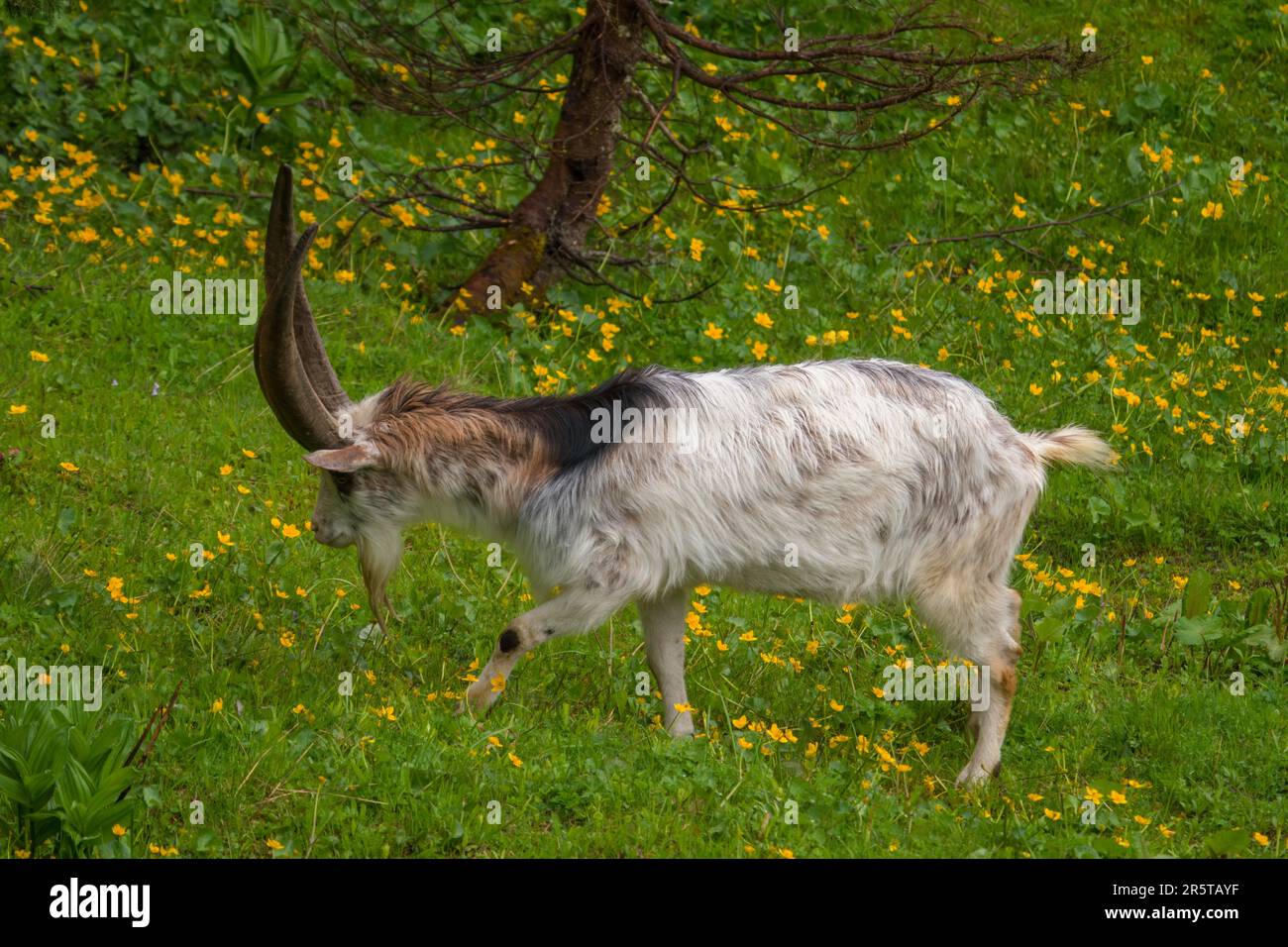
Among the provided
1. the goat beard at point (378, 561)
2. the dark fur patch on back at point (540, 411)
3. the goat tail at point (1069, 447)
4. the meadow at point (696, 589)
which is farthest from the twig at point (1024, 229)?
the goat beard at point (378, 561)

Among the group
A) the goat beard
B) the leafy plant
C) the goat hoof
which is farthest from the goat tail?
the leafy plant

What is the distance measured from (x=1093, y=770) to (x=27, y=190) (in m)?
6.58

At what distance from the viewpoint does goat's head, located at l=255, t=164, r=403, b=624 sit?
5.38 metres

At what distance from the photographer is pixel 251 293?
8508mm

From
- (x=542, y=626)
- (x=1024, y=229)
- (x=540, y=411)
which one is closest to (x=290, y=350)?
(x=540, y=411)

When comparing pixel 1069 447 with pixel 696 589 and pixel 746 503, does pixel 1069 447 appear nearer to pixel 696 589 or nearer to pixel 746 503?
pixel 746 503

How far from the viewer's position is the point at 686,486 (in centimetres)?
557

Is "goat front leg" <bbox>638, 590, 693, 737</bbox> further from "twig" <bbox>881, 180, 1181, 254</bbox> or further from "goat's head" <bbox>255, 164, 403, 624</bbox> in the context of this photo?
"twig" <bbox>881, 180, 1181, 254</bbox>

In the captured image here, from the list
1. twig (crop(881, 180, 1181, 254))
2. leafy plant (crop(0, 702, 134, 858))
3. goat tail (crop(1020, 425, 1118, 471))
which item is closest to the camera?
leafy plant (crop(0, 702, 134, 858))

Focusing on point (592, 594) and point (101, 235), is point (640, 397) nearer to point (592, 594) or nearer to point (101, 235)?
point (592, 594)

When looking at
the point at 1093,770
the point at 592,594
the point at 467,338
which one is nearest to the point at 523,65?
the point at 467,338

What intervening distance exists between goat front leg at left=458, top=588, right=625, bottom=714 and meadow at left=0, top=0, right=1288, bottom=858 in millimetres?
121

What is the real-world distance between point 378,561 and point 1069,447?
265 cm

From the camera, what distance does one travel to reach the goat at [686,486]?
5.55 metres
